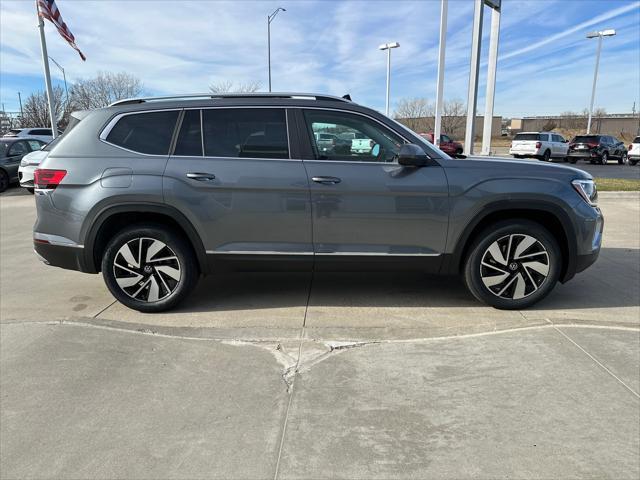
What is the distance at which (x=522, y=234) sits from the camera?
400cm

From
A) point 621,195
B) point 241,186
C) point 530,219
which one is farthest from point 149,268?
point 621,195

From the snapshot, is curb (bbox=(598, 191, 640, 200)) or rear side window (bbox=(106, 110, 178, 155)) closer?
rear side window (bbox=(106, 110, 178, 155))

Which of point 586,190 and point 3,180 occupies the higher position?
point 586,190

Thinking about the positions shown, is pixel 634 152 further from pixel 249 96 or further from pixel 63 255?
pixel 63 255

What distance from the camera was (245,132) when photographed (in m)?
4.04

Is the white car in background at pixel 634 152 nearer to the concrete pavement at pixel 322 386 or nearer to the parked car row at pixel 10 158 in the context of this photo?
the concrete pavement at pixel 322 386

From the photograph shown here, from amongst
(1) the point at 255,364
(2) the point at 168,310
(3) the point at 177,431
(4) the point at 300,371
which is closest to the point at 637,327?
(4) the point at 300,371

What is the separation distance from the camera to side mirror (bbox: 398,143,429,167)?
12.4ft

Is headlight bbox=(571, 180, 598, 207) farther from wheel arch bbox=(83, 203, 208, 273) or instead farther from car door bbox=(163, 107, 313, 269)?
wheel arch bbox=(83, 203, 208, 273)

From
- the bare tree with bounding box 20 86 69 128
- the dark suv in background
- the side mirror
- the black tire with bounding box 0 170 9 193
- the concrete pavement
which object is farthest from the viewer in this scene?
the bare tree with bounding box 20 86 69 128

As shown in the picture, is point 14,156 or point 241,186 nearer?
point 241,186

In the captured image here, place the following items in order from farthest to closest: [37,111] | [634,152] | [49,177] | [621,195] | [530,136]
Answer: [37,111] < [530,136] < [634,152] < [621,195] < [49,177]

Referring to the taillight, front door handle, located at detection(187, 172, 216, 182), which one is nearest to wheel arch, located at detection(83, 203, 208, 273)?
front door handle, located at detection(187, 172, 216, 182)

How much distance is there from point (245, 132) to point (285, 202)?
2.39 ft
